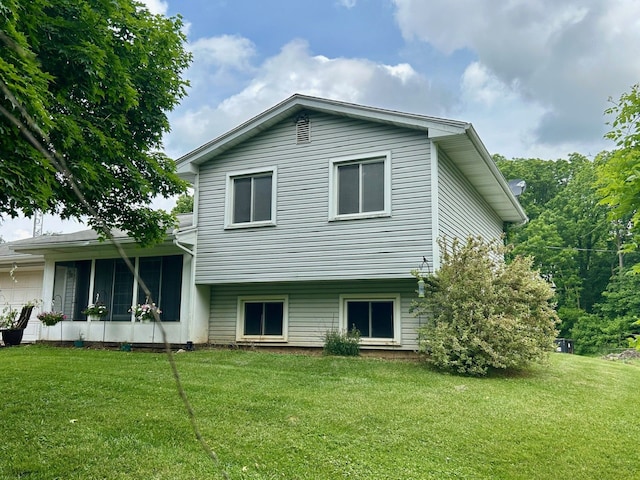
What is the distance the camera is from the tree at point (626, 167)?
3628mm

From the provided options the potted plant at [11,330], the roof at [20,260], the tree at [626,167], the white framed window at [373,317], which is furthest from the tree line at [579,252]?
the tree at [626,167]

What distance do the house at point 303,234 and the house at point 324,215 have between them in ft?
0.08

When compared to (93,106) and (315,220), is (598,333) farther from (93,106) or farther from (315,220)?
(93,106)

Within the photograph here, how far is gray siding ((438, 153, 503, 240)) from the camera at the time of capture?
33.9 ft

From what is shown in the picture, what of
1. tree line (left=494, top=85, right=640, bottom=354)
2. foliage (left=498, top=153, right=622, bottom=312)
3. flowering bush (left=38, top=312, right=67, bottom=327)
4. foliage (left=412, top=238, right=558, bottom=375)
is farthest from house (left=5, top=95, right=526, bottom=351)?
foliage (left=498, top=153, right=622, bottom=312)

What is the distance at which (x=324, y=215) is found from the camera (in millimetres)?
10516

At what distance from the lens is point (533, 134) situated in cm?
3472

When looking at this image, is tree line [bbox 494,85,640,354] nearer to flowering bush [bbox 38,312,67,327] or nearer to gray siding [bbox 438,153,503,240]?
gray siding [bbox 438,153,503,240]

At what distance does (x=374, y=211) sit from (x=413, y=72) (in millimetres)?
10615

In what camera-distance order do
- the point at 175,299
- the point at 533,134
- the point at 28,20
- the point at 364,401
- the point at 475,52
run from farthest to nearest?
the point at 533,134 < the point at 475,52 < the point at 175,299 < the point at 364,401 < the point at 28,20

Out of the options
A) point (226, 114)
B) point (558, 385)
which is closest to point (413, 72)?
point (226, 114)

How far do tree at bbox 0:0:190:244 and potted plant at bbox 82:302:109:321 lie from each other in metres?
4.61

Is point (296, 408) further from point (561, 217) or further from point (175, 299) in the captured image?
point (561, 217)

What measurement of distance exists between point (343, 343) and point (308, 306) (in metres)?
1.33
